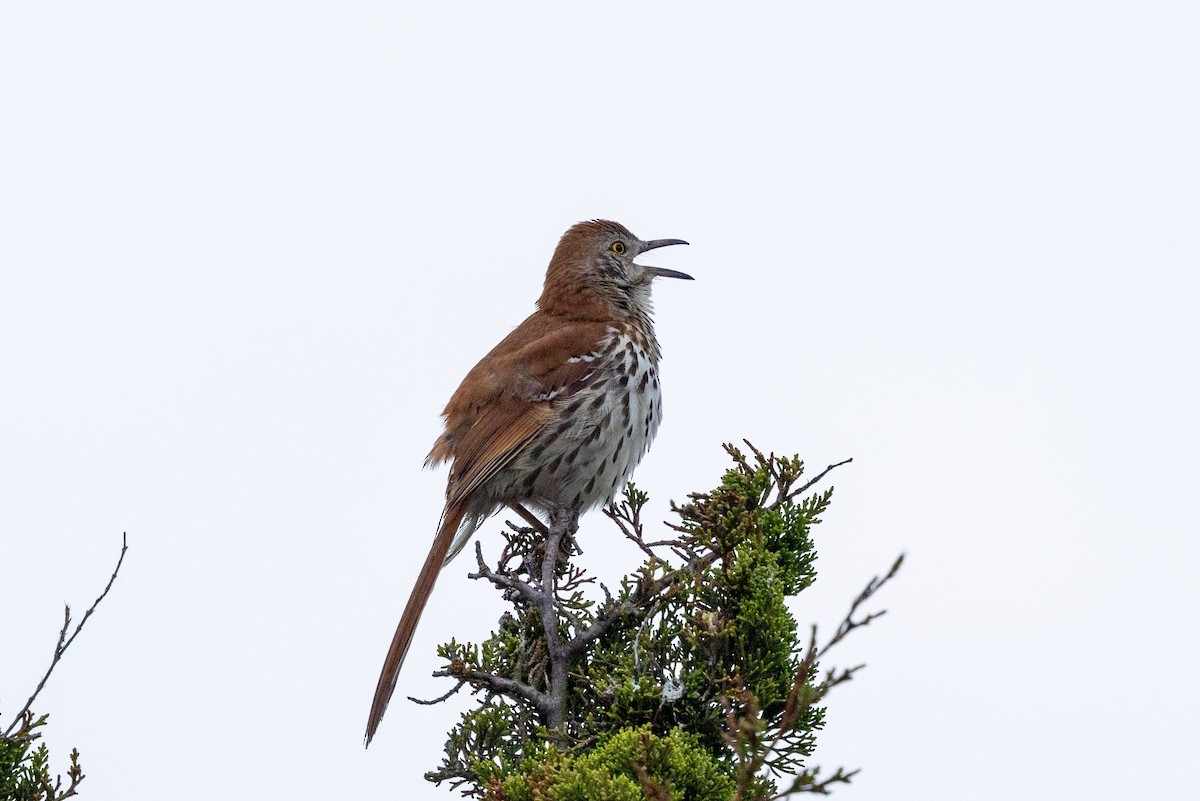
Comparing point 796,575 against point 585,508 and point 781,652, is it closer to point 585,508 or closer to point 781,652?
point 781,652

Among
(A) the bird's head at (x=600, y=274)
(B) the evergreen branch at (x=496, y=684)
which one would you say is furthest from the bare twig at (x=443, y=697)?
(A) the bird's head at (x=600, y=274)

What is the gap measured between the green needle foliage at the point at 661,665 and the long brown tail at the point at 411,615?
1.51 ft

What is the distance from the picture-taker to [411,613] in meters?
4.54

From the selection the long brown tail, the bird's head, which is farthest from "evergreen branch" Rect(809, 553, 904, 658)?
the bird's head

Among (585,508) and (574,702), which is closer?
(574,702)

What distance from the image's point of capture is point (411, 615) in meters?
4.53

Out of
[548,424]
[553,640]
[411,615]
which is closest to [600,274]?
[548,424]

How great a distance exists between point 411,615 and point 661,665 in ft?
4.35

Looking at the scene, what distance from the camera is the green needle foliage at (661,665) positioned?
300 cm

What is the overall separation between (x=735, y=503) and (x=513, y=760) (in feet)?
3.10

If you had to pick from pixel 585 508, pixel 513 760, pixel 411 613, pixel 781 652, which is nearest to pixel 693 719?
pixel 781 652

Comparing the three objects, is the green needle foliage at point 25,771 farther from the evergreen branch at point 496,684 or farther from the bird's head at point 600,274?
the bird's head at point 600,274

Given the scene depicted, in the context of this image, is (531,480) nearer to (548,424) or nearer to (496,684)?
(548,424)

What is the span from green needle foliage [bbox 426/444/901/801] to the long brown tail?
46cm
